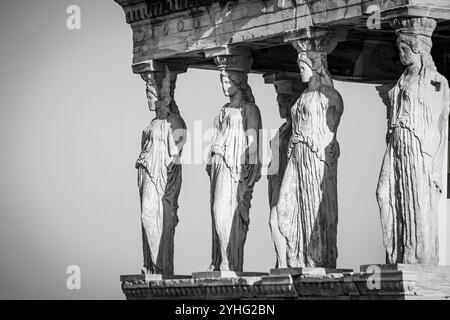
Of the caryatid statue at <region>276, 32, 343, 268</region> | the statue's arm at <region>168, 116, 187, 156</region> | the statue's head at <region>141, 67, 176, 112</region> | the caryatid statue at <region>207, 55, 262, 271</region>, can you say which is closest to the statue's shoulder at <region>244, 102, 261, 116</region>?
the caryatid statue at <region>207, 55, 262, 271</region>

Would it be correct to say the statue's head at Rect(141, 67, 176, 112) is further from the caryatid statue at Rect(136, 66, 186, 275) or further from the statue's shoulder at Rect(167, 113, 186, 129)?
the statue's shoulder at Rect(167, 113, 186, 129)

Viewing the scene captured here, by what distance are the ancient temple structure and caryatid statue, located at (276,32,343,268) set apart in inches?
1.2

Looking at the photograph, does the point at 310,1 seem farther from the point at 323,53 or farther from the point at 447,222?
the point at 447,222

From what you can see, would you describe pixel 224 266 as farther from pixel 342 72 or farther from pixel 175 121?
pixel 342 72

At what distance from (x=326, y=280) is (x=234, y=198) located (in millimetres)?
2861

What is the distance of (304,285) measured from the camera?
1294 inches

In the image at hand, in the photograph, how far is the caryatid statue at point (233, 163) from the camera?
114 feet

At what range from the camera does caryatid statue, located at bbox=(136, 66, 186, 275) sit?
36.3 m

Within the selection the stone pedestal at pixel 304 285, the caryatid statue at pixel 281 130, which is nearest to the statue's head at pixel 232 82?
the caryatid statue at pixel 281 130

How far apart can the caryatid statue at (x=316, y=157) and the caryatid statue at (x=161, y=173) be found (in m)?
3.58

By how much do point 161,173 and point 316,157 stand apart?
4.02 m

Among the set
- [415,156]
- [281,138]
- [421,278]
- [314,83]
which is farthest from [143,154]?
[421,278]

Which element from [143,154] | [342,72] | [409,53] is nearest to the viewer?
[409,53]
